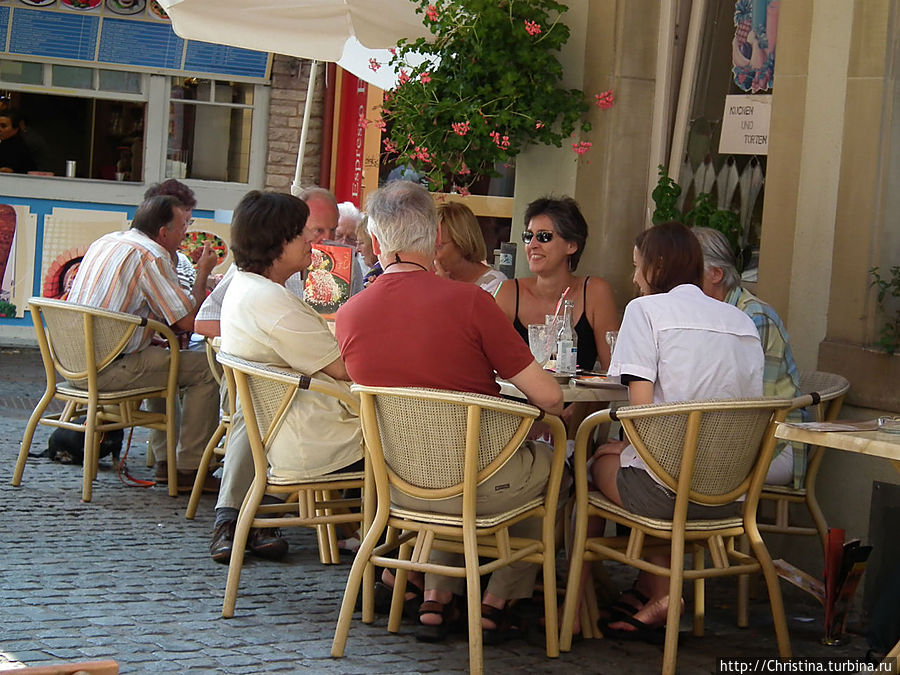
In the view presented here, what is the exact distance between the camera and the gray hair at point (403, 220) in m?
4.11

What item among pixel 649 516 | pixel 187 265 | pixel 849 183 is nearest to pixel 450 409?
pixel 649 516

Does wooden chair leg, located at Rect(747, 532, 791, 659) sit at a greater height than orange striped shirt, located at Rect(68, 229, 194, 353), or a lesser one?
lesser

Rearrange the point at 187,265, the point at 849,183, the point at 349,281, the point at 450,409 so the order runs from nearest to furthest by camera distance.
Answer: the point at 450,409 < the point at 849,183 < the point at 349,281 < the point at 187,265

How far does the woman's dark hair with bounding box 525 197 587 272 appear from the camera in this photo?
5344 mm

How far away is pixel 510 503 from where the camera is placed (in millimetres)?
3988

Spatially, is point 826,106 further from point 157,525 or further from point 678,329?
point 157,525

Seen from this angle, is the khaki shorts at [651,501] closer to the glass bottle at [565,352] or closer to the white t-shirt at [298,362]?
the glass bottle at [565,352]

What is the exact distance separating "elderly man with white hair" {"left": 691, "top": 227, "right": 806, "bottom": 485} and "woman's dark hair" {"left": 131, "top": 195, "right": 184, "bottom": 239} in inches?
115

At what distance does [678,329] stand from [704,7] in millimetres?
2860

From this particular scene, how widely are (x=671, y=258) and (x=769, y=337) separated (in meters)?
0.74

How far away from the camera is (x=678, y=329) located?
4.07 metres

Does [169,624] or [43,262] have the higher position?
[43,262]

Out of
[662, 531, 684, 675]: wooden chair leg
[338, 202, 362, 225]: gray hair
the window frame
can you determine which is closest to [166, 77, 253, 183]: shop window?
the window frame

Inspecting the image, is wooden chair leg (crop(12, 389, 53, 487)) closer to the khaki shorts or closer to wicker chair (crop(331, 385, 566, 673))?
wicker chair (crop(331, 385, 566, 673))
